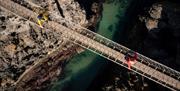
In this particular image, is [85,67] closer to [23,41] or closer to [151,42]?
[151,42]

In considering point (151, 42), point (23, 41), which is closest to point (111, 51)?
point (151, 42)

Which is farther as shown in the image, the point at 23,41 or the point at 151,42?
the point at 151,42

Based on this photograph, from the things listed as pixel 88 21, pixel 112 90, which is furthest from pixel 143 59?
pixel 88 21

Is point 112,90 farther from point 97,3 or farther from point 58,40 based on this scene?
point 97,3

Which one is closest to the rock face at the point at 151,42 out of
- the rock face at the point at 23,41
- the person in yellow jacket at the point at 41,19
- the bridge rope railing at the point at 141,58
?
the bridge rope railing at the point at 141,58

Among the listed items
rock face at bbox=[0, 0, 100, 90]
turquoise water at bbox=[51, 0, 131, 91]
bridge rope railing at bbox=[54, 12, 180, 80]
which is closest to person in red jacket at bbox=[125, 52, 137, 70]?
bridge rope railing at bbox=[54, 12, 180, 80]

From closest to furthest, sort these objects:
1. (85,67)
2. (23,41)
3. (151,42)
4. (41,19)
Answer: (23,41) < (41,19) < (151,42) < (85,67)

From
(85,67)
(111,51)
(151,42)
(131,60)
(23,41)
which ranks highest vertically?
(23,41)
